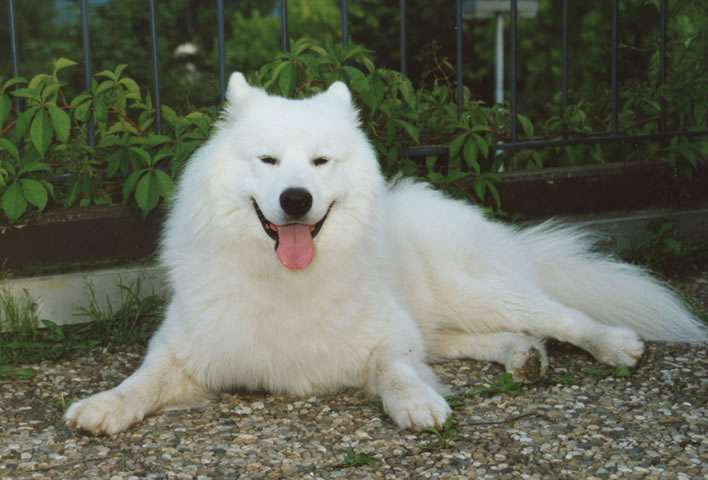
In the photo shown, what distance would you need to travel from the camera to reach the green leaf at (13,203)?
384 centimetres

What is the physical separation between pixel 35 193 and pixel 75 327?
0.63 m

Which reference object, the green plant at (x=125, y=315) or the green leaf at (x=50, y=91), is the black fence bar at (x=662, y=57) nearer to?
the green plant at (x=125, y=315)

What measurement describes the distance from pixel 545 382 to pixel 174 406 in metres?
1.35

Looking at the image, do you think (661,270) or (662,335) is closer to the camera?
(662,335)

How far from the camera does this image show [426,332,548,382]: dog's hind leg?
11.0 feet

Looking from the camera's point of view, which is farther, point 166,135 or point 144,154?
point 166,135

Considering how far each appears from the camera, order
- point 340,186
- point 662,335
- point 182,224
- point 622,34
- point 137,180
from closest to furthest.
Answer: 1. point 340,186
2. point 182,224
3. point 662,335
4. point 137,180
5. point 622,34

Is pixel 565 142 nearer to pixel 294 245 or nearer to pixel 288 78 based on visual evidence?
pixel 288 78

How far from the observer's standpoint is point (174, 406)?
10.3 ft

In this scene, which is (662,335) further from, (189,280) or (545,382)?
(189,280)

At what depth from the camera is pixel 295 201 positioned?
9.39ft

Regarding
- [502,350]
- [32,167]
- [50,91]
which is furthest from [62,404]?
[502,350]

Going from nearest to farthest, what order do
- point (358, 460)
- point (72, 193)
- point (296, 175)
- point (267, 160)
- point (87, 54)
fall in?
1. point (358, 460)
2. point (296, 175)
3. point (267, 160)
4. point (72, 193)
5. point (87, 54)

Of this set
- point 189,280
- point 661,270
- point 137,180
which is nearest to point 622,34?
point 661,270
